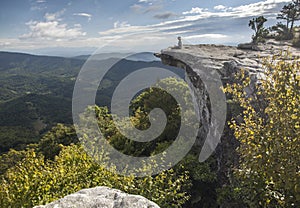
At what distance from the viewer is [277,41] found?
65.8ft

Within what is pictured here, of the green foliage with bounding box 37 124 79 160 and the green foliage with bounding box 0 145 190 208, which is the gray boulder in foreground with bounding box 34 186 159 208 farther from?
the green foliage with bounding box 37 124 79 160

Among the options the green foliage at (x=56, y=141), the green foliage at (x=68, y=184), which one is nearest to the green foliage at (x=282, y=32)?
the green foliage at (x=68, y=184)

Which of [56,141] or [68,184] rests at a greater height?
[68,184]

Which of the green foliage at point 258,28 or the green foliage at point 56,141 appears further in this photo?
the green foliage at point 56,141

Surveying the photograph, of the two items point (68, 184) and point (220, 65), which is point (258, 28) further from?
point (68, 184)

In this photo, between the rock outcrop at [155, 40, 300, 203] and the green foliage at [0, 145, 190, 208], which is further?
the rock outcrop at [155, 40, 300, 203]

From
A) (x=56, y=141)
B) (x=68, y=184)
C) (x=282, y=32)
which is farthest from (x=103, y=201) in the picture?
(x=56, y=141)

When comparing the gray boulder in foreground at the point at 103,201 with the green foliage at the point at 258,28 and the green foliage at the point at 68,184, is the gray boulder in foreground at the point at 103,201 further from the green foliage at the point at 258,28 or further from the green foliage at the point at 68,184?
the green foliage at the point at 258,28

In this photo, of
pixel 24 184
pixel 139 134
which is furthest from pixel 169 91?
pixel 24 184

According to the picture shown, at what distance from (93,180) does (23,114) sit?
16393 cm

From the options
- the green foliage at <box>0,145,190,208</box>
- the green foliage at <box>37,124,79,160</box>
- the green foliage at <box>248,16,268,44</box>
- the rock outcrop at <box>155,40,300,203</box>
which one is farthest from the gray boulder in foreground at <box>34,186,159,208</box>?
the green foliage at <box>37,124,79,160</box>

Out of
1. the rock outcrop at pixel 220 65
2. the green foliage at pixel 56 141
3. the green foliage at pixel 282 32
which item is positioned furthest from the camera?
the green foliage at pixel 56 141

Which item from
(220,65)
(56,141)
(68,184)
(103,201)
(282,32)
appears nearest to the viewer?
(103,201)

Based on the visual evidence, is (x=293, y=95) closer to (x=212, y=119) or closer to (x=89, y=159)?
(x=212, y=119)
